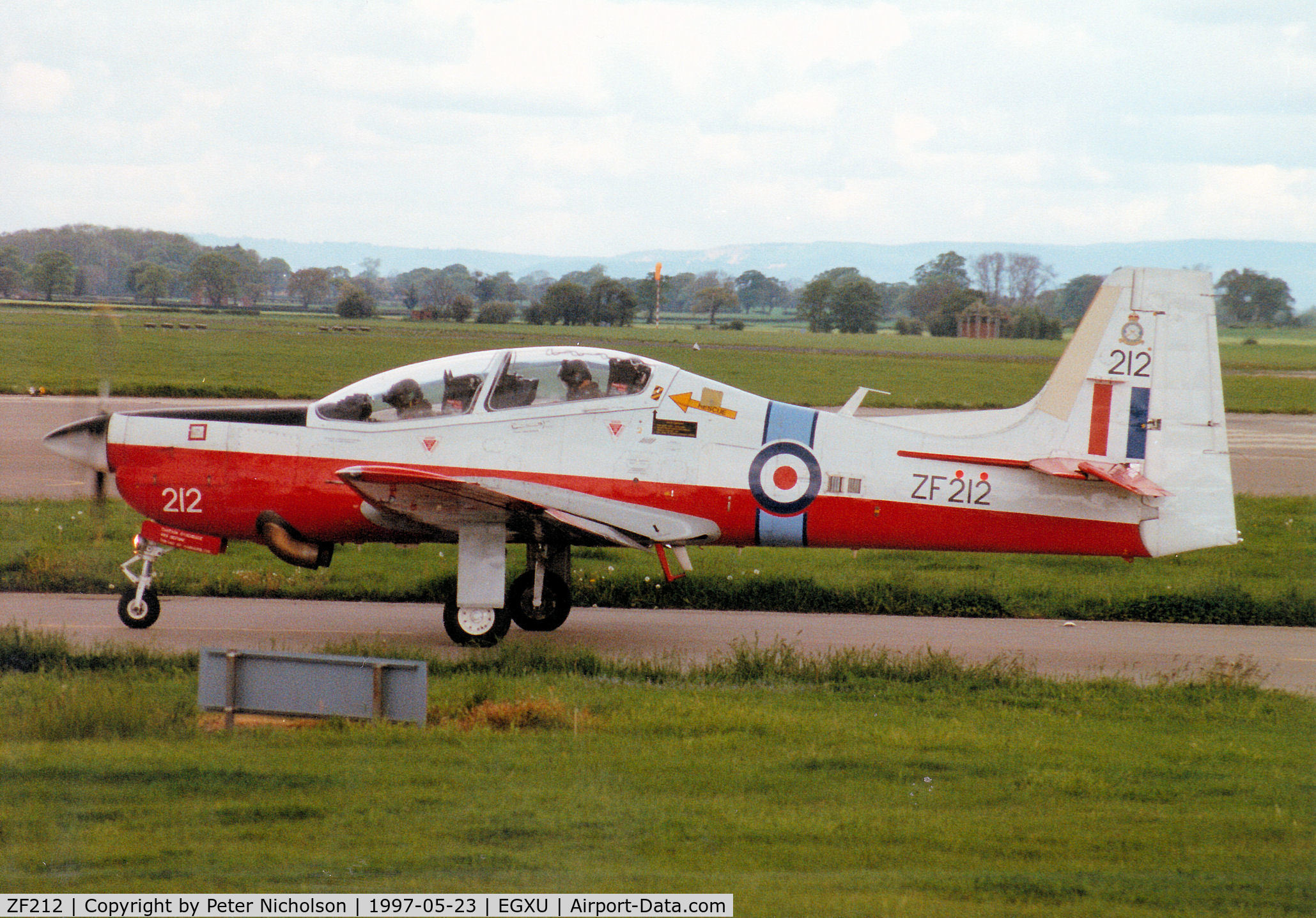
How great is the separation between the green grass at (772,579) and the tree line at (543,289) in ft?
10.6

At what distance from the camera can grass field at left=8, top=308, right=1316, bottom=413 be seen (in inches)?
899

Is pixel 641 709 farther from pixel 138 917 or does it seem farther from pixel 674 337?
pixel 674 337

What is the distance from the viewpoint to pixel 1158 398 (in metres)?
10.8

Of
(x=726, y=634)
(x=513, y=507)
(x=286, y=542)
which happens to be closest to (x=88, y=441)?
(x=286, y=542)

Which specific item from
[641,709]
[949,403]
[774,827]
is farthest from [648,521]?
[949,403]

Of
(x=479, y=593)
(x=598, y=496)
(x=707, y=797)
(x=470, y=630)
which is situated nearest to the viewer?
(x=707, y=797)

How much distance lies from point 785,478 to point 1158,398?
349 cm

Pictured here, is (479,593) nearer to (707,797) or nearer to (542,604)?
(542,604)

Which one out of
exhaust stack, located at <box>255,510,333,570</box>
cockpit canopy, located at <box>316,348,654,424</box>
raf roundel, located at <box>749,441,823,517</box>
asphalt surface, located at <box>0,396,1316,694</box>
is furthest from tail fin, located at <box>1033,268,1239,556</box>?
exhaust stack, located at <box>255,510,333,570</box>

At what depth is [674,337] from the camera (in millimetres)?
21641

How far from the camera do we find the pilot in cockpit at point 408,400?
10.8m

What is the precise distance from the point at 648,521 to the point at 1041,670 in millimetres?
3740

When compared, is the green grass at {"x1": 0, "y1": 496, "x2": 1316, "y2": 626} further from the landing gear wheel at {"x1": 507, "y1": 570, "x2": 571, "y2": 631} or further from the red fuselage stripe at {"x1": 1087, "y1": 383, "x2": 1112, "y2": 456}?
the red fuselage stripe at {"x1": 1087, "y1": 383, "x2": 1112, "y2": 456}

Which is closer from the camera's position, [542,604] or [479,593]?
[479,593]
